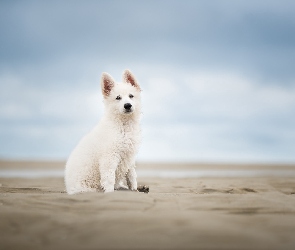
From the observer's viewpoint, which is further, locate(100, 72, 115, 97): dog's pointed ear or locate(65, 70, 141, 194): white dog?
locate(100, 72, 115, 97): dog's pointed ear

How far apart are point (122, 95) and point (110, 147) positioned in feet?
2.86

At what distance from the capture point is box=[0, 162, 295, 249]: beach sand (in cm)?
281

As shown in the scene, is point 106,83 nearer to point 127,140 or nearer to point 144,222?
point 127,140

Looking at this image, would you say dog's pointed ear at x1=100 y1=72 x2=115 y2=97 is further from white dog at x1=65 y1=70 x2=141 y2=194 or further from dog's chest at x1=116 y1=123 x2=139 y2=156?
dog's chest at x1=116 y1=123 x2=139 y2=156

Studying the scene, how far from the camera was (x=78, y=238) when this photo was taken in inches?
116

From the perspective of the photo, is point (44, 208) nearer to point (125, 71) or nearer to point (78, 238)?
point (78, 238)

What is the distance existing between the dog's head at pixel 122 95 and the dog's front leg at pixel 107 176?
0.87m

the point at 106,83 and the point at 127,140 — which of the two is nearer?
the point at 127,140

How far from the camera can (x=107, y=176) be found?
5539mm

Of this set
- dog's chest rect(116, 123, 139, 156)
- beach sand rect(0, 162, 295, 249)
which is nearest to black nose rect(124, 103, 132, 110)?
dog's chest rect(116, 123, 139, 156)

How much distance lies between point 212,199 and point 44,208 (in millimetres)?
1908

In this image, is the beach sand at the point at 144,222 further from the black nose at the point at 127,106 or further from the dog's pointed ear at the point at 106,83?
the dog's pointed ear at the point at 106,83

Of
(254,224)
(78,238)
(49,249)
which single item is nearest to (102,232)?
(78,238)

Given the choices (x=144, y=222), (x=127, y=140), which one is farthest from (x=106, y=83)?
(x=144, y=222)
